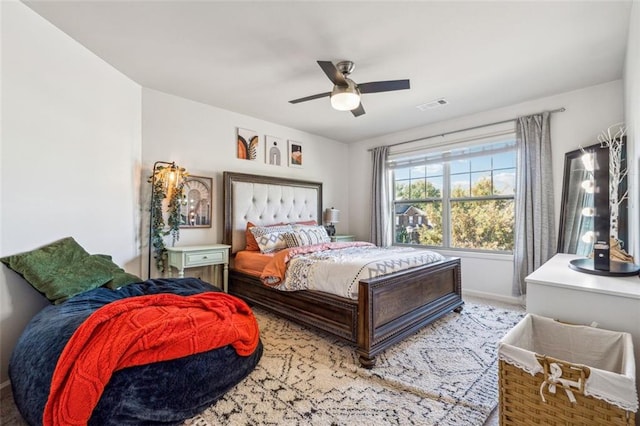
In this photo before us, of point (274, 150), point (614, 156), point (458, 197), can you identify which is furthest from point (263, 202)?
point (614, 156)

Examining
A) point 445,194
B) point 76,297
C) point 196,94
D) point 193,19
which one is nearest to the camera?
point 76,297

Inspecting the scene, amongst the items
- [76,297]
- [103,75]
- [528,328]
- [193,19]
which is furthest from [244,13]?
[528,328]

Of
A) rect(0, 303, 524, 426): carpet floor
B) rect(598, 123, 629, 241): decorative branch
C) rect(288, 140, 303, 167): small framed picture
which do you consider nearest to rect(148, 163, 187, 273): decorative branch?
rect(0, 303, 524, 426): carpet floor

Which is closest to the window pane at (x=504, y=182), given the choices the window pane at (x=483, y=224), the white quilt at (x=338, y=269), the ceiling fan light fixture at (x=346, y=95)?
the window pane at (x=483, y=224)

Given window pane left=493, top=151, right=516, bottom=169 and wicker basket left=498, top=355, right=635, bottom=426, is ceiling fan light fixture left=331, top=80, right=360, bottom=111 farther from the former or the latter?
window pane left=493, top=151, right=516, bottom=169

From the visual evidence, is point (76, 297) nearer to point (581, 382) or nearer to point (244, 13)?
point (244, 13)

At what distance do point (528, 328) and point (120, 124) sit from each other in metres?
3.80

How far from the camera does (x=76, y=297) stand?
1.94m

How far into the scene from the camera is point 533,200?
11.7 feet

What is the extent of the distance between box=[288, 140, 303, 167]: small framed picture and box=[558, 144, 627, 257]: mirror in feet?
12.1

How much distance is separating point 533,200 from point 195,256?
13.8 ft

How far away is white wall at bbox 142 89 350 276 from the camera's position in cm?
331

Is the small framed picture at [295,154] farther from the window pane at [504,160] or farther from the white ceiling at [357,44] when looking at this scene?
the window pane at [504,160]

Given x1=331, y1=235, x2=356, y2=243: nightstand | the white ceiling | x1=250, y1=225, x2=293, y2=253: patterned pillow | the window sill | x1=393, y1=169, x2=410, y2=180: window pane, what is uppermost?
the white ceiling
